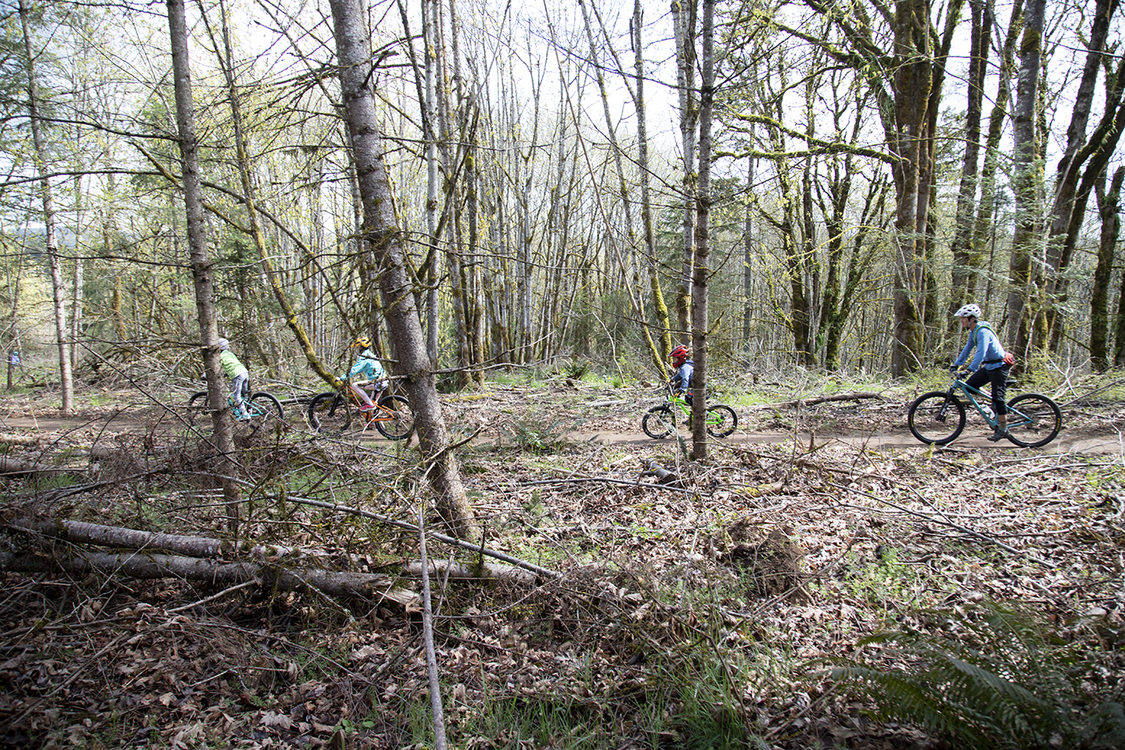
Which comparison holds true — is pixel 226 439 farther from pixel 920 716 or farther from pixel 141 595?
pixel 920 716

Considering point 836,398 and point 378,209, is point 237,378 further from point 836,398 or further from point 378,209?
point 836,398

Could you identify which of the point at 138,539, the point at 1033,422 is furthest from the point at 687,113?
the point at 138,539

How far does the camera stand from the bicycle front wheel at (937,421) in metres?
7.27

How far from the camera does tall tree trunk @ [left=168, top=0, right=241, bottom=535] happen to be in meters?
3.92

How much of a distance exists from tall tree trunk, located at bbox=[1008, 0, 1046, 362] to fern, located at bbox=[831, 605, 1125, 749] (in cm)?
988

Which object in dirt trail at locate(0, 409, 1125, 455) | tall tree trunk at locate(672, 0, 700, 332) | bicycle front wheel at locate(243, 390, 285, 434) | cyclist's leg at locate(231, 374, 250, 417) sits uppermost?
tall tree trunk at locate(672, 0, 700, 332)

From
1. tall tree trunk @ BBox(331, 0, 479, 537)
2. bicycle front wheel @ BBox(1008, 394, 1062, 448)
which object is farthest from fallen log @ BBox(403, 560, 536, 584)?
bicycle front wheel @ BBox(1008, 394, 1062, 448)

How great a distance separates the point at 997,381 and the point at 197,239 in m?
9.19

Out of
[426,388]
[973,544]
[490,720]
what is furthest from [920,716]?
[426,388]

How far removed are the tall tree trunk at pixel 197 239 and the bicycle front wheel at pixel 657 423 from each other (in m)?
5.61

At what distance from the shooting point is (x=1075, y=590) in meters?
3.49

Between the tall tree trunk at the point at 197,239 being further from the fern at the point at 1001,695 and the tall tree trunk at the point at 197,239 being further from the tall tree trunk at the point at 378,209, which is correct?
the fern at the point at 1001,695

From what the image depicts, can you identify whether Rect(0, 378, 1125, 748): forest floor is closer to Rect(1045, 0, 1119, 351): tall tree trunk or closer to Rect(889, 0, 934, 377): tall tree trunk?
Rect(889, 0, 934, 377): tall tree trunk

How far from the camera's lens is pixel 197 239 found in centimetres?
400
